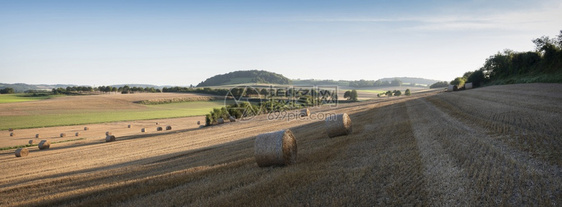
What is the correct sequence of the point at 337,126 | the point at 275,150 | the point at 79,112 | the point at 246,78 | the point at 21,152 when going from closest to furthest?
the point at 275,150 < the point at 337,126 < the point at 21,152 < the point at 79,112 < the point at 246,78

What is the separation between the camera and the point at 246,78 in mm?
179125

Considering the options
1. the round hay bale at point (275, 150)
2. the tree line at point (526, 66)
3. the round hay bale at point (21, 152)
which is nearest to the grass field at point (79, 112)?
the round hay bale at point (21, 152)

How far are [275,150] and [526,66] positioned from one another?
182 ft

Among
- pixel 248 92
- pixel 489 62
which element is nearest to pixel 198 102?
pixel 248 92

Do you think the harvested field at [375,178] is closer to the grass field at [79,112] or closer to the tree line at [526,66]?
the tree line at [526,66]

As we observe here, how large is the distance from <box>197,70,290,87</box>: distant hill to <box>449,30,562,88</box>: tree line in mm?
121771

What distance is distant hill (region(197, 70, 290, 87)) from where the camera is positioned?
176 metres

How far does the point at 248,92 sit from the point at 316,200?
82.5 m

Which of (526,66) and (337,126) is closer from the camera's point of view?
(337,126)

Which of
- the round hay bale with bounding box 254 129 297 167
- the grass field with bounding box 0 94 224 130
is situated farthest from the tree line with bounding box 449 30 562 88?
the grass field with bounding box 0 94 224 130

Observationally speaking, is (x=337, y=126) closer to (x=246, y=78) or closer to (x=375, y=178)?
(x=375, y=178)

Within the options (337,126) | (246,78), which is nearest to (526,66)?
(337,126)

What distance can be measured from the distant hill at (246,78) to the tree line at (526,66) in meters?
122

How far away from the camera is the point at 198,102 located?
94.2 metres
